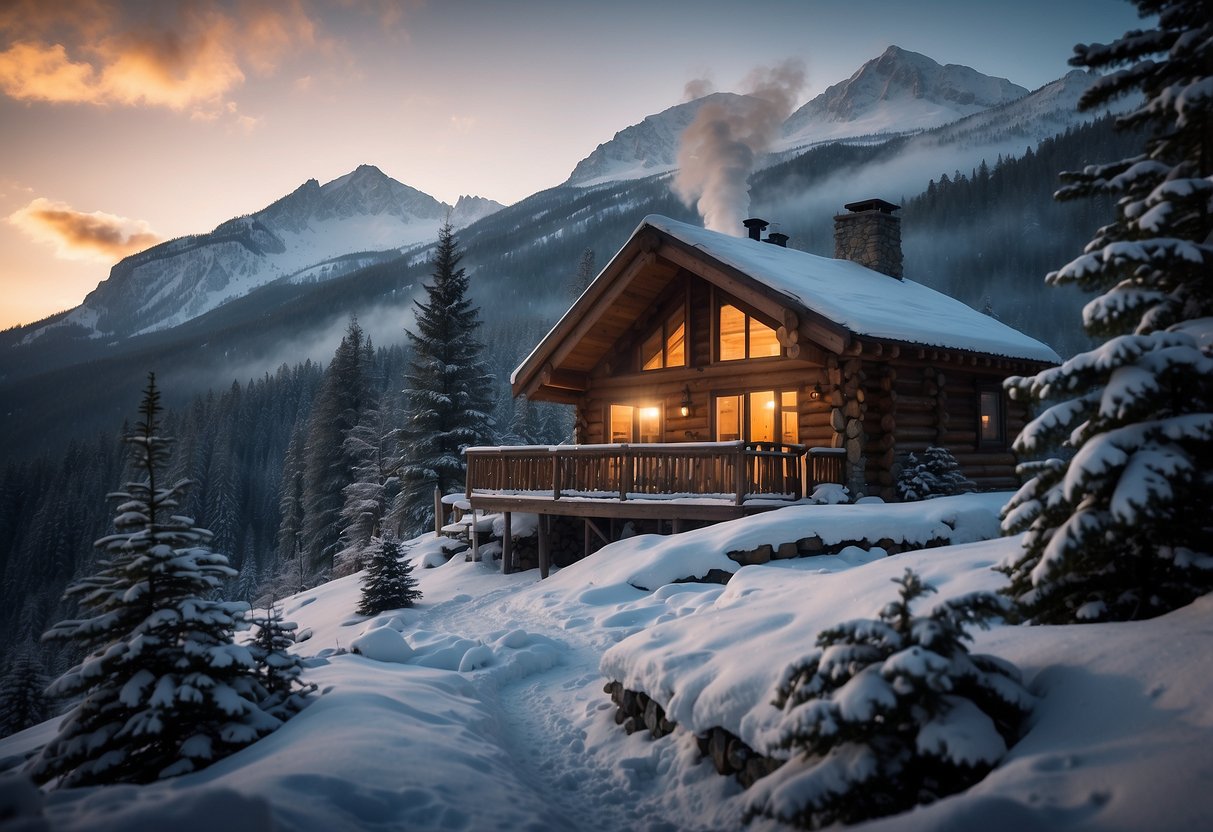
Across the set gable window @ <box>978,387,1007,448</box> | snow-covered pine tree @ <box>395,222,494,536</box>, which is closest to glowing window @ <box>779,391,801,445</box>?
gable window @ <box>978,387,1007,448</box>

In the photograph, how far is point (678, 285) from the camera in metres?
16.9

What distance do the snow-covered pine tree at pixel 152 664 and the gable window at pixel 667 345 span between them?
12885 millimetres

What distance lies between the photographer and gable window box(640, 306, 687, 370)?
16906 mm

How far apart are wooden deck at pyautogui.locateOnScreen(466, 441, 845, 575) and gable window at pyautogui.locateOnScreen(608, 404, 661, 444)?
2839mm

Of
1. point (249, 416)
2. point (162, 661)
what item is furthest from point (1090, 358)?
point (249, 416)

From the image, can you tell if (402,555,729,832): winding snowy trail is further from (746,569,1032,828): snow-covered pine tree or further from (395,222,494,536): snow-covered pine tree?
(395,222,494,536): snow-covered pine tree

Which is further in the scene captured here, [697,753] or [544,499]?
[544,499]

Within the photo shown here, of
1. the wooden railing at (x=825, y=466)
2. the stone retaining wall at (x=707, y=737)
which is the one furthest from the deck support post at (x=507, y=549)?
the stone retaining wall at (x=707, y=737)

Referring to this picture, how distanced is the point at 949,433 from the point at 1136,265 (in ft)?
43.0

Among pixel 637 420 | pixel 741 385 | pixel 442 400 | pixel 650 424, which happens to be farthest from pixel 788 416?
pixel 442 400

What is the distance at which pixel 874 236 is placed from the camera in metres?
20.2

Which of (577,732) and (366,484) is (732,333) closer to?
(577,732)

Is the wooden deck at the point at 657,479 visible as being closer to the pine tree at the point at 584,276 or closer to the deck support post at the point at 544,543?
the deck support post at the point at 544,543

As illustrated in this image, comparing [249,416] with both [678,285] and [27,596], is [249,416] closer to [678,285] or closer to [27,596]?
[27,596]
